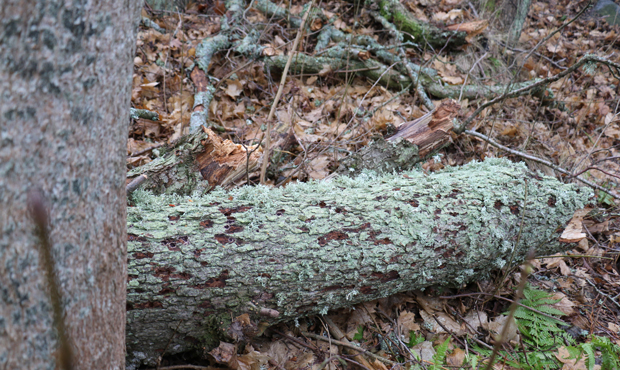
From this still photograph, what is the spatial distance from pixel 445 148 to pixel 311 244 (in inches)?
91.4

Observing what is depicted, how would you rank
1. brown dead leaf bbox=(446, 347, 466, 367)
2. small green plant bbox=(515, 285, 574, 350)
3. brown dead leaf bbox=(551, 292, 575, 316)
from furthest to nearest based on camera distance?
brown dead leaf bbox=(551, 292, 575, 316) < small green plant bbox=(515, 285, 574, 350) < brown dead leaf bbox=(446, 347, 466, 367)

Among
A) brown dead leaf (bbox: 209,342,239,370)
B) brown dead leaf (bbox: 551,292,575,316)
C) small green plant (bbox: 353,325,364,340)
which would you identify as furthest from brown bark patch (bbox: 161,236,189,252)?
brown dead leaf (bbox: 551,292,575,316)

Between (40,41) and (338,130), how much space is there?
3008 mm

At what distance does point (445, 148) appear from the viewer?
3.61m

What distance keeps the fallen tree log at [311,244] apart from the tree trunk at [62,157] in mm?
680

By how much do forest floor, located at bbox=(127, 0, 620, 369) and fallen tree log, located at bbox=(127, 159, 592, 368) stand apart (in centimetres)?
23

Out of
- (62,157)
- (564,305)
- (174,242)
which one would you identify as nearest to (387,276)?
(174,242)

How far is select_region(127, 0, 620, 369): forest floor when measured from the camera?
6.64 ft

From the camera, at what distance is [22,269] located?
817 mm

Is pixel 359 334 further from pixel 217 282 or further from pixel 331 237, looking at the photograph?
pixel 217 282

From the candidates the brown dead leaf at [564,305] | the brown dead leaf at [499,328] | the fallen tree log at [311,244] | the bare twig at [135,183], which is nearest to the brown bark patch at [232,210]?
the fallen tree log at [311,244]

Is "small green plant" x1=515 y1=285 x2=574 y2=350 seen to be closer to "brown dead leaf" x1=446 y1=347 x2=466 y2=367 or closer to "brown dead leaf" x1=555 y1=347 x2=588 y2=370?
"brown dead leaf" x1=555 y1=347 x2=588 y2=370

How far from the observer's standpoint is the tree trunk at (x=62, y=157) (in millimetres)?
770

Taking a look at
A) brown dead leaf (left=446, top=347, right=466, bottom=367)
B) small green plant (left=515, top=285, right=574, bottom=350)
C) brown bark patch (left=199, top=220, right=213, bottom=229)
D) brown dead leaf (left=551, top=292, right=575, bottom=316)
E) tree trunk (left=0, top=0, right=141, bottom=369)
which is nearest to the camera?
tree trunk (left=0, top=0, right=141, bottom=369)
